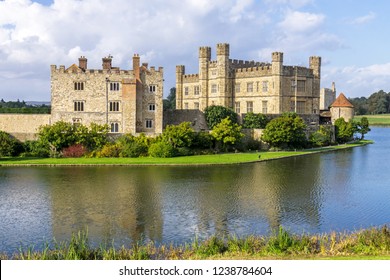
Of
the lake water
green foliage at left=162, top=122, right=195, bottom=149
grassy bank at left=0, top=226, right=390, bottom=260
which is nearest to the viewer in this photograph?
grassy bank at left=0, top=226, right=390, bottom=260

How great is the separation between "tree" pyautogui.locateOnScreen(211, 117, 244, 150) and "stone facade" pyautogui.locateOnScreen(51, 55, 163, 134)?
234 inches

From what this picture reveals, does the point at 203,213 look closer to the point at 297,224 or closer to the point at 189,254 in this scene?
the point at 297,224

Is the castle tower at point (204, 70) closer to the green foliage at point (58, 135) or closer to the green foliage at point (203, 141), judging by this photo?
the green foliage at point (203, 141)

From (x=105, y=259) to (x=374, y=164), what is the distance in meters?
30.9

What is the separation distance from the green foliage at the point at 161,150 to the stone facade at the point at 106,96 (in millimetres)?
4240

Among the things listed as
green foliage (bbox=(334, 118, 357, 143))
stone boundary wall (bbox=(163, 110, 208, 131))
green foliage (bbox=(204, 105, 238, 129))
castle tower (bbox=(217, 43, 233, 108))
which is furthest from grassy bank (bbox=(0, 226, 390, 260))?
green foliage (bbox=(334, 118, 357, 143))

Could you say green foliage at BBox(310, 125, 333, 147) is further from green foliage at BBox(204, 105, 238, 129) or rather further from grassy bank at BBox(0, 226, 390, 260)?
grassy bank at BBox(0, 226, 390, 260)

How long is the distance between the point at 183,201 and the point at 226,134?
21.4 metres

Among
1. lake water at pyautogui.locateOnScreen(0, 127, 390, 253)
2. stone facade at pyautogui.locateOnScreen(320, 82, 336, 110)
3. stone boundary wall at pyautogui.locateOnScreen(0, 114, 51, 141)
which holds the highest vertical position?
stone facade at pyautogui.locateOnScreen(320, 82, 336, 110)

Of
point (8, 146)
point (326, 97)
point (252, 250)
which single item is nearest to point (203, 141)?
point (8, 146)

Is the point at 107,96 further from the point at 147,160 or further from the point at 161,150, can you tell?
the point at 147,160

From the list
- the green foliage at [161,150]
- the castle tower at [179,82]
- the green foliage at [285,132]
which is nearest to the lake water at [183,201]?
the green foliage at [161,150]

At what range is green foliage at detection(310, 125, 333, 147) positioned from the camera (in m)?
54.8

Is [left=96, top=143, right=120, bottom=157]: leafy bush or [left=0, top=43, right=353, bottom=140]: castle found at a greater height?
[left=0, top=43, right=353, bottom=140]: castle
